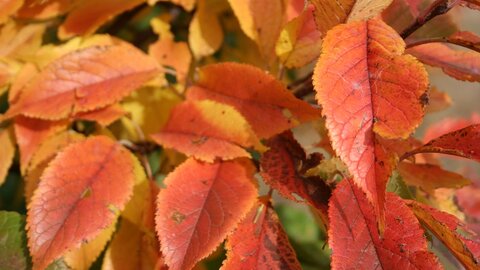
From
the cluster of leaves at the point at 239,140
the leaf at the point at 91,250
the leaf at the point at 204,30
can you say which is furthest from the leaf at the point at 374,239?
the leaf at the point at 204,30

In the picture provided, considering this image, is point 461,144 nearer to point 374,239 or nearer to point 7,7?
point 374,239

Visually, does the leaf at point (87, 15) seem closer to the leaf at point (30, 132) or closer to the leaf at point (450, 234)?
the leaf at point (30, 132)

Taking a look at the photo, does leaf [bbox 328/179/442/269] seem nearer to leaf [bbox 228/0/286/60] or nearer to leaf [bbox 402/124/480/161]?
leaf [bbox 402/124/480/161]

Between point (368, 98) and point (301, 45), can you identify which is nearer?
point (368, 98)

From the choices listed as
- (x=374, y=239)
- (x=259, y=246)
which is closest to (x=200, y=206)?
(x=259, y=246)

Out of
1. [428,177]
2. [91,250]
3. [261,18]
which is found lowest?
[91,250]

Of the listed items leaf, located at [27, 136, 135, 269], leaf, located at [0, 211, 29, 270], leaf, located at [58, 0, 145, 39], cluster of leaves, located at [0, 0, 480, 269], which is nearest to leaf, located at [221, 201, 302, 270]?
cluster of leaves, located at [0, 0, 480, 269]

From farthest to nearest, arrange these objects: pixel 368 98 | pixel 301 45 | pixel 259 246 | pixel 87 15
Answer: pixel 87 15, pixel 301 45, pixel 259 246, pixel 368 98

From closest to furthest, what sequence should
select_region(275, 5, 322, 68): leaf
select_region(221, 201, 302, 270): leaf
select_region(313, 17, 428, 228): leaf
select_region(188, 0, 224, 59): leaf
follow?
select_region(313, 17, 428, 228): leaf
select_region(221, 201, 302, 270): leaf
select_region(275, 5, 322, 68): leaf
select_region(188, 0, 224, 59): leaf
